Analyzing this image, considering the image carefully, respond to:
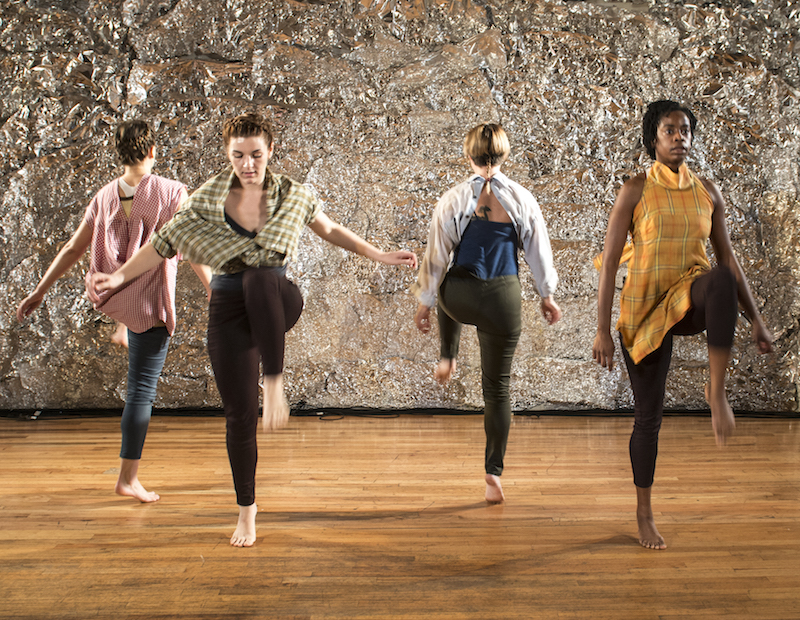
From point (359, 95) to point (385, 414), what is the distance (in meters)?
1.99

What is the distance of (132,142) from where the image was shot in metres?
2.48

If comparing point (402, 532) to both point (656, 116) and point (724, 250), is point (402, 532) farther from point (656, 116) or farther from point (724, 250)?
point (656, 116)

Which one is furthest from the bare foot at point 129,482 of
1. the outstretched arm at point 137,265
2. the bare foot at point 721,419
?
the bare foot at point 721,419

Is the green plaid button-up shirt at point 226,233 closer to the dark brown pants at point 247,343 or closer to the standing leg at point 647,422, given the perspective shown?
the dark brown pants at point 247,343

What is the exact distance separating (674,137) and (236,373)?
1.50 metres

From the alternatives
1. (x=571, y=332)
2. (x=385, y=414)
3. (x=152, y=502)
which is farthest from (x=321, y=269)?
(x=152, y=502)

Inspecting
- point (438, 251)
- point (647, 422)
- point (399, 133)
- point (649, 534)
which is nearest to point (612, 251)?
point (647, 422)

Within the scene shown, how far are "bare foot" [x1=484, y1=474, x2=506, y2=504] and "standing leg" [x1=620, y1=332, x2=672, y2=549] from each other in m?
0.55

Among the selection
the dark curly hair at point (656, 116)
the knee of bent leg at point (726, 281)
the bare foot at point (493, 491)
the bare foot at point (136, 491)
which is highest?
the dark curly hair at point (656, 116)

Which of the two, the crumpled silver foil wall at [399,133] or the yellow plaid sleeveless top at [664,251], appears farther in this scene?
the crumpled silver foil wall at [399,133]

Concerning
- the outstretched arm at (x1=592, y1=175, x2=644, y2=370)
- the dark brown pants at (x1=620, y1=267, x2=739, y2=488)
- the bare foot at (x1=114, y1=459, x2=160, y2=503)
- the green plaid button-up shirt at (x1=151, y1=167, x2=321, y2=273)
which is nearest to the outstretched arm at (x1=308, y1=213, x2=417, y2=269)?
the green plaid button-up shirt at (x1=151, y1=167, x2=321, y2=273)

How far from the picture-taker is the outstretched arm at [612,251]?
81.0 inches

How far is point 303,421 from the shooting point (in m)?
4.08

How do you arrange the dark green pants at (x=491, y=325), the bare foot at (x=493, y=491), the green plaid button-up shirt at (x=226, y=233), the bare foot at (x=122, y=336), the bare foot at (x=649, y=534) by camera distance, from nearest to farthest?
the green plaid button-up shirt at (x=226, y=233), the bare foot at (x=649, y=534), the dark green pants at (x=491, y=325), the bare foot at (x=493, y=491), the bare foot at (x=122, y=336)
